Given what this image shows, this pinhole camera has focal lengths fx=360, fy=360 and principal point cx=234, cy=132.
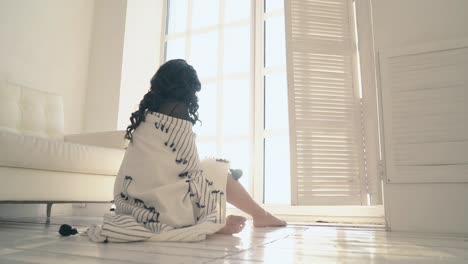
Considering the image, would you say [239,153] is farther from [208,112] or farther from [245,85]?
[245,85]

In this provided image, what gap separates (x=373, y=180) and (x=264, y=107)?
1.28 metres

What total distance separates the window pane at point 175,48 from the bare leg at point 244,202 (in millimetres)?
2202

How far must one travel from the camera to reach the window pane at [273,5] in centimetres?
308

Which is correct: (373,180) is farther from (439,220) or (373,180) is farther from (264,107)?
(264,107)

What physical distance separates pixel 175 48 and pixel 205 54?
0.37m

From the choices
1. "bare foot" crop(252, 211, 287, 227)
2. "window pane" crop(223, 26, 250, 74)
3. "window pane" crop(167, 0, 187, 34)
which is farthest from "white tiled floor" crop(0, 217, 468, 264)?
"window pane" crop(167, 0, 187, 34)

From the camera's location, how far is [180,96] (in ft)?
4.36

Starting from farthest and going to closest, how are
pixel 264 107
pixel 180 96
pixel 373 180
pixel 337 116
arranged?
pixel 264 107 → pixel 337 116 → pixel 373 180 → pixel 180 96

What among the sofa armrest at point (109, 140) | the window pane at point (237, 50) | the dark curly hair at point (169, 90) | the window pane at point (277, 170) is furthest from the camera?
the window pane at point (237, 50)

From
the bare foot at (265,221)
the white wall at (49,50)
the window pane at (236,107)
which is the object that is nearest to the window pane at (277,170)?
the window pane at (236,107)

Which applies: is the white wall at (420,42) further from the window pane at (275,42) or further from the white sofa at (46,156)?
the white sofa at (46,156)

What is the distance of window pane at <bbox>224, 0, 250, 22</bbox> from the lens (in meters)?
3.24

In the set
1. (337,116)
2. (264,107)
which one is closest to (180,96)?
(337,116)

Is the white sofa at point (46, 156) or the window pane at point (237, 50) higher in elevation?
the window pane at point (237, 50)
